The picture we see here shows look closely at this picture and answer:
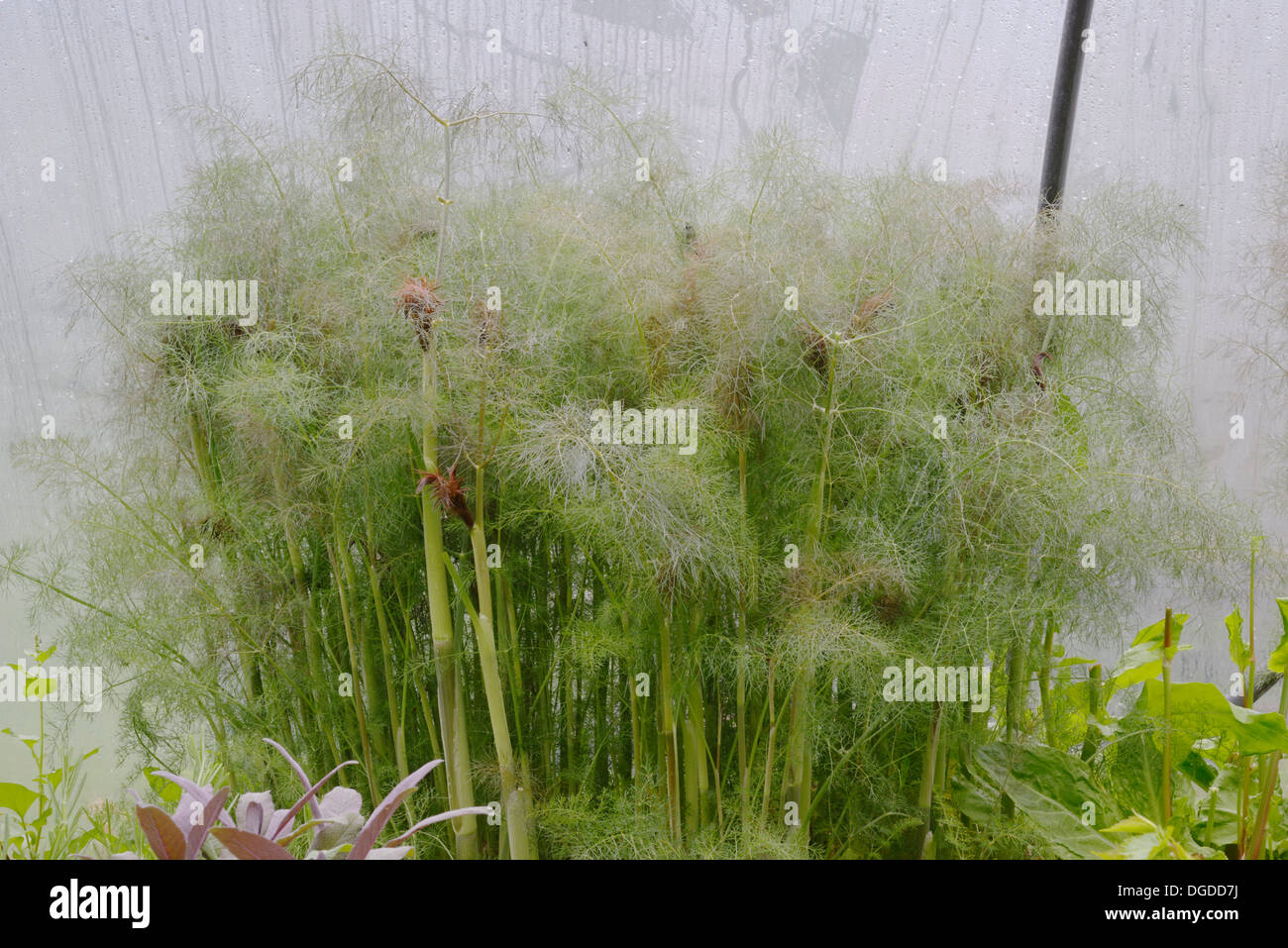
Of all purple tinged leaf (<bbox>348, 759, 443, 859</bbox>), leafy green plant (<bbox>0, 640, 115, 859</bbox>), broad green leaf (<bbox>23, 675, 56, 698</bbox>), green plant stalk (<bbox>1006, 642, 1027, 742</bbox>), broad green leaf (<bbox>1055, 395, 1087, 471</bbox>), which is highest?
broad green leaf (<bbox>1055, 395, 1087, 471</bbox>)

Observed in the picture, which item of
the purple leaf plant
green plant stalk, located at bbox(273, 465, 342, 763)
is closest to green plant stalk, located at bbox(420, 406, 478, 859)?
green plant stalk, located at bbox(273, 465, 342, 763)

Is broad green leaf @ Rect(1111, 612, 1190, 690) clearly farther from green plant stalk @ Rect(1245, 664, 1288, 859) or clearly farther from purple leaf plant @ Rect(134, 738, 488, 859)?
purple leaf plant @ Rect(134, 738, 488, 859)

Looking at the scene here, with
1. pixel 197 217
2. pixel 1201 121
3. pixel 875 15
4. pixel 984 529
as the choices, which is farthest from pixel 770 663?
pixel 1201 121

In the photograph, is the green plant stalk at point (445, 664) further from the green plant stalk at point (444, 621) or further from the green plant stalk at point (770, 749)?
the green plant stalk at point (770, 749)

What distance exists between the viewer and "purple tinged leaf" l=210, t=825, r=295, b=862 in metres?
1.19

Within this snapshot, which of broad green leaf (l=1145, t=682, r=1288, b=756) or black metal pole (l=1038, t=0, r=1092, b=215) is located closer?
broad green leaf (l=1145, t=682, r=1288, b=756)

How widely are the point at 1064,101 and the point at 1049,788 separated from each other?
1.65 meters

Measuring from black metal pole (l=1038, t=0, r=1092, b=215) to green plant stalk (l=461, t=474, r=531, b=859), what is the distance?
163 centimetres

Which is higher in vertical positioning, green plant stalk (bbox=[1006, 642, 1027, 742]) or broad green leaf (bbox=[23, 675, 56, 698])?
broad green leaf (bbox=[23, 675, 56, 698])

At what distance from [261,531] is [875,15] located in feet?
6.20

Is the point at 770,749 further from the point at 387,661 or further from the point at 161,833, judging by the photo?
the point at 161,833

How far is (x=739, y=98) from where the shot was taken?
2580 mm
